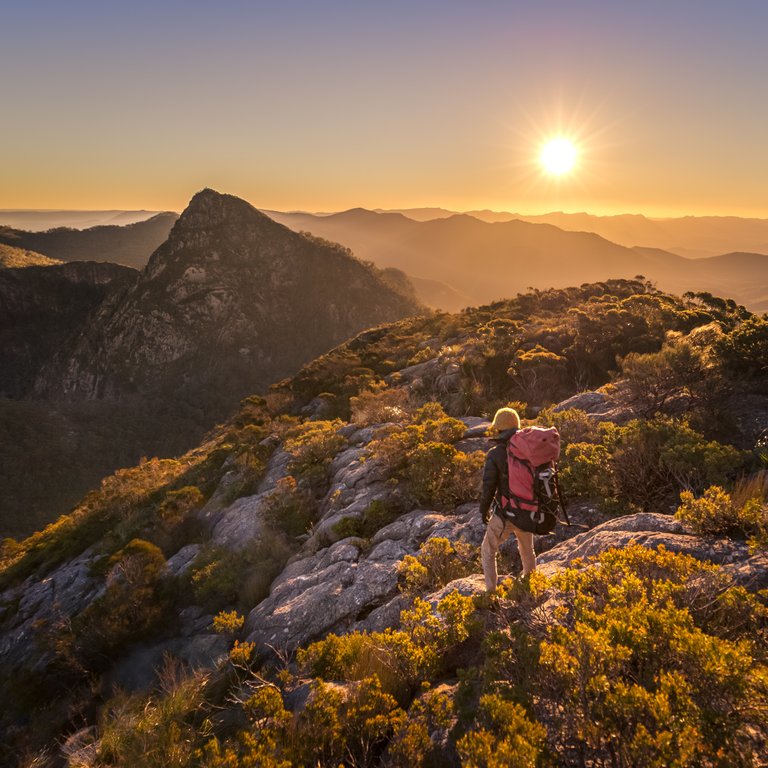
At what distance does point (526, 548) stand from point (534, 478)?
97cm

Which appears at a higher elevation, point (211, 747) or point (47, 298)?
point (47, 298)


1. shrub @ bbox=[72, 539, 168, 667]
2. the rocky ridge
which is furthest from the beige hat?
shrub @ bbox=[72, 539, 168, 667]

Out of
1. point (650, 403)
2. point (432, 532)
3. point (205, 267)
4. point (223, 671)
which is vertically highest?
point (205, 267)

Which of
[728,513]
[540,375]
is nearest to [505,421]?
[728,513]

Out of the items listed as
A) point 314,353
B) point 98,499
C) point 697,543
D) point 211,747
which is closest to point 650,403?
point 697,543

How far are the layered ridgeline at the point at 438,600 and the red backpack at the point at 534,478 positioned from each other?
2.30ft

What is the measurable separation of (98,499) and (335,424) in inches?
601

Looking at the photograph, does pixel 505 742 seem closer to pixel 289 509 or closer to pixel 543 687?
pixel 543 687

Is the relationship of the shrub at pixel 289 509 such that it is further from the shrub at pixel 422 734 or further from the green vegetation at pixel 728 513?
the green vegetation at pixel 728 513

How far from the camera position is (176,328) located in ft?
272

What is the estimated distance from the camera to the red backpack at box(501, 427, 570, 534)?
14.7ft

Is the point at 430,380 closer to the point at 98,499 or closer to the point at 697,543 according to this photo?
the point at 697,543

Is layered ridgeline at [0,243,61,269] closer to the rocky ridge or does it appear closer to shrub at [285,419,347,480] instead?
the rocky ridge

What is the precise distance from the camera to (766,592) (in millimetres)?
3428
